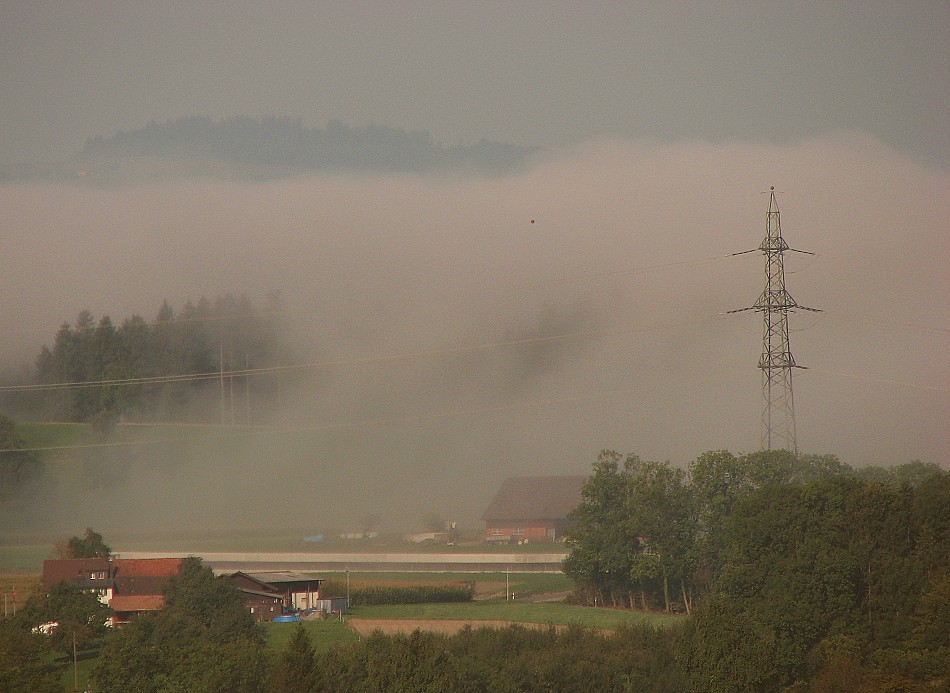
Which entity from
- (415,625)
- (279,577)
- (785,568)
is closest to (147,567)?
(279,577)

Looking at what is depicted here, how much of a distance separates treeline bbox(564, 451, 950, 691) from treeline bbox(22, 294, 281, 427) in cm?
3072

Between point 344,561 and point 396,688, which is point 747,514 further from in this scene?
point 344,561

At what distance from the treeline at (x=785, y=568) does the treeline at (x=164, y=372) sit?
101ft

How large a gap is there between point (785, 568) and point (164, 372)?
50.3m

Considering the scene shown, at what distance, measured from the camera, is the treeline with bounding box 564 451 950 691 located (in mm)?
29766

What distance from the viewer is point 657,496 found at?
4972 centimetres

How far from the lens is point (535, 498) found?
209ft

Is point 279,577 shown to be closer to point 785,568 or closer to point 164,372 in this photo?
point 785,568

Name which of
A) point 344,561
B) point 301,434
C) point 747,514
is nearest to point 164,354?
point 301,434

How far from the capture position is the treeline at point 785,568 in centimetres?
2977

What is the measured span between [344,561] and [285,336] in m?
25.2

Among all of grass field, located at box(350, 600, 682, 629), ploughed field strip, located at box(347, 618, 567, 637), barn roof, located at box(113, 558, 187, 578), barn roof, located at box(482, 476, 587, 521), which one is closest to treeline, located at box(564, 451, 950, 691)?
grass field, located at box(350, 600, 682, 629)

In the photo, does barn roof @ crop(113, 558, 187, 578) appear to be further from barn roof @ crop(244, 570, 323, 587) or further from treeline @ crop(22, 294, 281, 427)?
treeline @ crop(22, 294, 281, 427)

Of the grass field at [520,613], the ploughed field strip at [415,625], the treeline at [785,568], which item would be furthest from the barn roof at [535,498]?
the ploughed field strip at [415,625]
